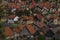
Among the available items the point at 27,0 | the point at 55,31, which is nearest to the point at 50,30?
the point at 55,31

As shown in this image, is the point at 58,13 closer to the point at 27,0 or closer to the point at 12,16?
the point at 12,16

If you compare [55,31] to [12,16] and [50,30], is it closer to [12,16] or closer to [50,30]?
[50,30]

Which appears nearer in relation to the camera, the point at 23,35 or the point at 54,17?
the point at 23,35

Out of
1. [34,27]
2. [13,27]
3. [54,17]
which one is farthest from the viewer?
[54,17]

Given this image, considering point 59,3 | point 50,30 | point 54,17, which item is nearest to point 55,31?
point 50,30

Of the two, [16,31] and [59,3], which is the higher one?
[16,31]

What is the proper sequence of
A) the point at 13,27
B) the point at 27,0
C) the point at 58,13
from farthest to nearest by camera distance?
the point at 27,0 < the point at 58,13 < the point at 13,27

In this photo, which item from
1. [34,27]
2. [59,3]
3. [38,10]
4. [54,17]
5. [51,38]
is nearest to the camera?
[51,38]

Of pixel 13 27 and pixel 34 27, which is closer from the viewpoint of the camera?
pixel 13 27

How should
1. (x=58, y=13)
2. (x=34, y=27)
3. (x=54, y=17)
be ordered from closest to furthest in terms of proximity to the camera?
(x=34, y=27), (x=54, y=17), (x=58, y=13)
